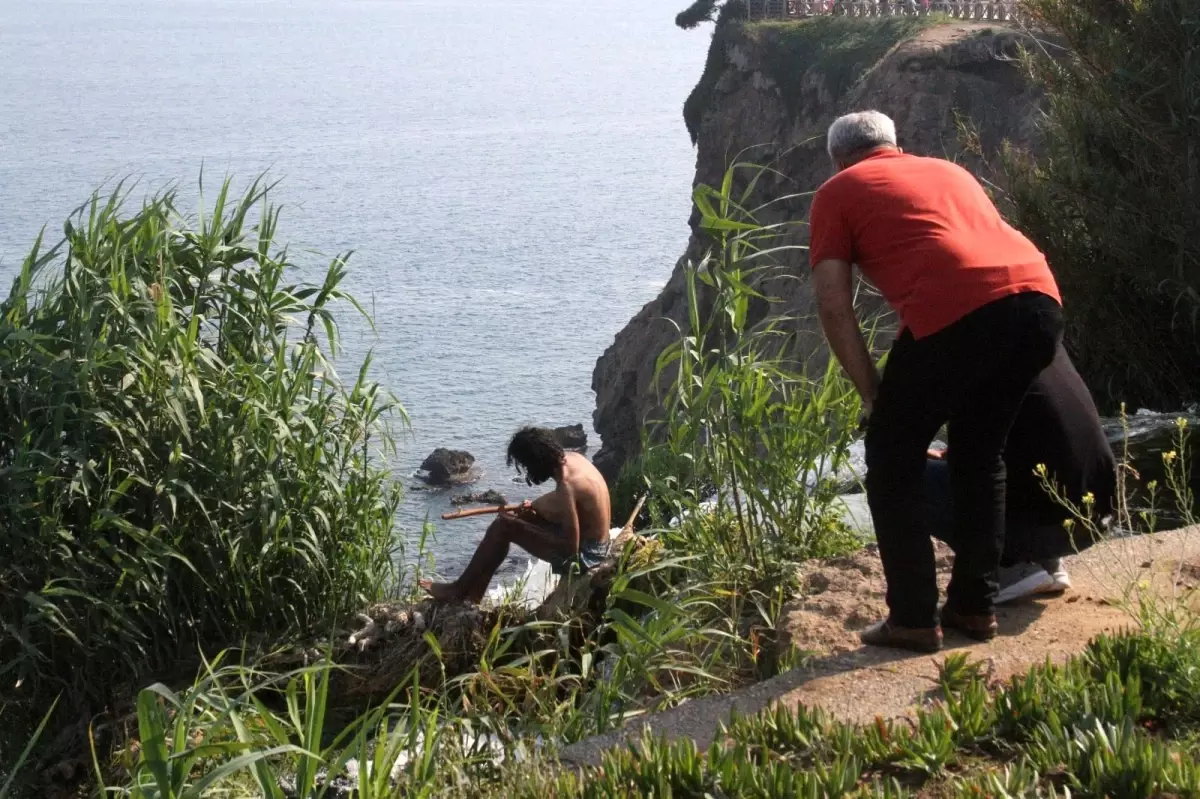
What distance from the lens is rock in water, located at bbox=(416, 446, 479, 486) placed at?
36.0 meters

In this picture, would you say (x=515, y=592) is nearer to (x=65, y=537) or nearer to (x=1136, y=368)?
(x=65, y=537)

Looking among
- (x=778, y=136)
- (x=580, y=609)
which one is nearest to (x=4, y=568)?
(x=580, y=609)

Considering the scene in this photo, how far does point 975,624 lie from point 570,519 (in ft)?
8.92

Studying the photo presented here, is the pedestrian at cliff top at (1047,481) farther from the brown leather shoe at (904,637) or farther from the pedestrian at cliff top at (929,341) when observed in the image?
the brown leather shoe at (904,637)

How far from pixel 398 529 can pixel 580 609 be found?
70.0 inches

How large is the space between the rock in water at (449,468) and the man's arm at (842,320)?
1277 inches

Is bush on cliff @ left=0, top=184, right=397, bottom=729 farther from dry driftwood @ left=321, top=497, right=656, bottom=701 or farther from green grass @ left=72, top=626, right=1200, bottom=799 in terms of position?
green grass @ left=72, top=626, right=1200, bottom=799

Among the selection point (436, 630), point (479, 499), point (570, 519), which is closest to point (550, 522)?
point (570, 519)

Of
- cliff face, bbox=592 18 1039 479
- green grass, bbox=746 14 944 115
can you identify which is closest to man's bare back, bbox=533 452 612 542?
cliff face, bbox=592 18 1039 479

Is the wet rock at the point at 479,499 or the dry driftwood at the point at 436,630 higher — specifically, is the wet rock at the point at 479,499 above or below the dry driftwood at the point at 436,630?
below

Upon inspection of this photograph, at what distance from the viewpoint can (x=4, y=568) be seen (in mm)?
5906

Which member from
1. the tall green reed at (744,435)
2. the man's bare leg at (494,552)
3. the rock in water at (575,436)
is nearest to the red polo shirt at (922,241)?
the tall green reed at (744,435)

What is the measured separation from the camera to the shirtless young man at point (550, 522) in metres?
6.42

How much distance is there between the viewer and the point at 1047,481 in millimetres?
4047
